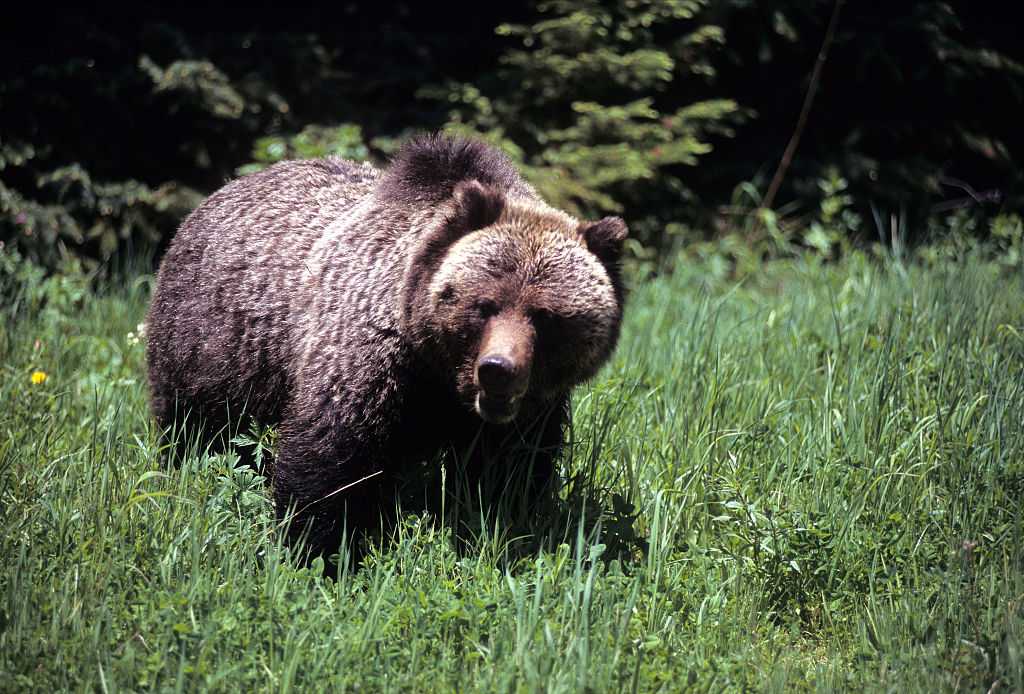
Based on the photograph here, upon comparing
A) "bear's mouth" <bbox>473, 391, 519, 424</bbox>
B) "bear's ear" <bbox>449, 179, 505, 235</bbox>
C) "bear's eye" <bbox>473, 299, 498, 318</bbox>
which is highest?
"bear's ear" <bbox>449, 179, 505, 235</bbox>

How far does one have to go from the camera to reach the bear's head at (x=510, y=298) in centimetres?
341

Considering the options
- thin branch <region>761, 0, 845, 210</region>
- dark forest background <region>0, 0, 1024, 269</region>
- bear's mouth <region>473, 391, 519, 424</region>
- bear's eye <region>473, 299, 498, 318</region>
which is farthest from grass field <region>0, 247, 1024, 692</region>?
thin branch <region>761, 0, 845, 210</region>

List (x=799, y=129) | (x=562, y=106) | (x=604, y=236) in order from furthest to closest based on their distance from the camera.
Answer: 1. (x=799, y=129)
2. (x=562, y=106)
3. (x=604, y=236)

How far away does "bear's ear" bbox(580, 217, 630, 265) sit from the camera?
372 centimetres

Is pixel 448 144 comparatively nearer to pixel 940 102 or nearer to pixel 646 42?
pixel 646 42

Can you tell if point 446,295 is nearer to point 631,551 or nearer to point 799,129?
point 631,551

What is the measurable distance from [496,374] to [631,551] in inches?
44.2

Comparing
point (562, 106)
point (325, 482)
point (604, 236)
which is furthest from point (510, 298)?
point (562, 106)

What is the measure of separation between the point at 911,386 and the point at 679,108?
4.53 m

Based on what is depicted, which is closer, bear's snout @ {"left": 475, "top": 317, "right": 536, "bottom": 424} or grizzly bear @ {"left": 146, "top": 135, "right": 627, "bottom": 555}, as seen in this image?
bear's snout @ {"left": 475, "top": 317, "right": 536, "bottom": 424}

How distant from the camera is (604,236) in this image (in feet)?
12.3

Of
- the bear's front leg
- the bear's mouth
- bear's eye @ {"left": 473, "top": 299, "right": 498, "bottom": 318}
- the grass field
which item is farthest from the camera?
the bear's front leg

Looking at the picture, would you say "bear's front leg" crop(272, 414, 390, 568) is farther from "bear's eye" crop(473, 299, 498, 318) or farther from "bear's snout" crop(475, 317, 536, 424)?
"bear's eye" crop(473, 299, 498, 318)

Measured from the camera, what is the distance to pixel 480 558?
3.51 metres
